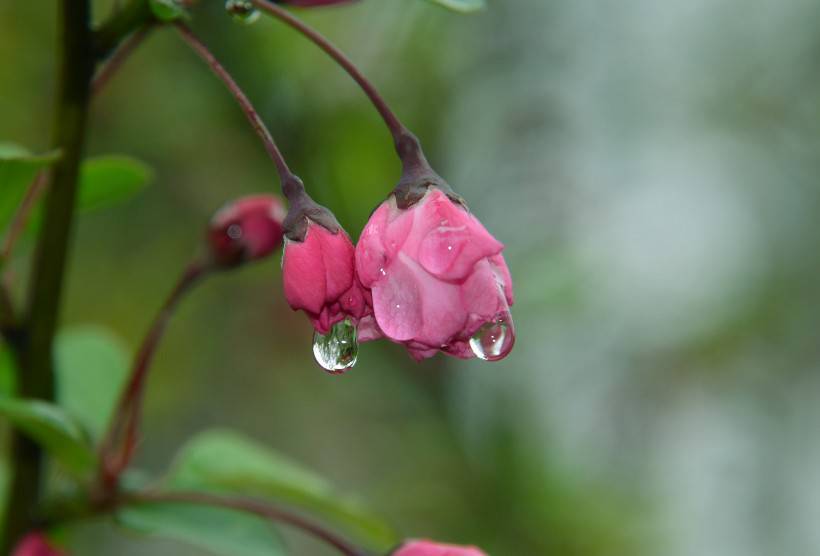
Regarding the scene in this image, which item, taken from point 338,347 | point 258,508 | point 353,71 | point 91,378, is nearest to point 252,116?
point 353,71

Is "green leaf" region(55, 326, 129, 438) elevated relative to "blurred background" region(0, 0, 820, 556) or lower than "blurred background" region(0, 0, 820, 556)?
elevated

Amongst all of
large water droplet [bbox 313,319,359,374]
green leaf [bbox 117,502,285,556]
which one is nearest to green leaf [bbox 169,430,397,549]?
green leaf [bbox 117,502,285,556]

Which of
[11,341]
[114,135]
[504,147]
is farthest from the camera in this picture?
[504,147]

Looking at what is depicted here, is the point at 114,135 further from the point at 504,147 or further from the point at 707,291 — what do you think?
the point at 707,291

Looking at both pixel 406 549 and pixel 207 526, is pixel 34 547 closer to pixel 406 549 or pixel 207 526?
pixel 207 526

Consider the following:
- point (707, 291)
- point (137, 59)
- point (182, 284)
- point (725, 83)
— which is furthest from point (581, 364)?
point (182, 284)

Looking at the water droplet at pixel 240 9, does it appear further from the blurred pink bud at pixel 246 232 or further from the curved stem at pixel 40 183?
the blurred pink bud at pixel 246 232

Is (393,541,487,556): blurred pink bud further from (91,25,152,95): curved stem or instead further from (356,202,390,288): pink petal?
(91,25,152,95): curved stem
